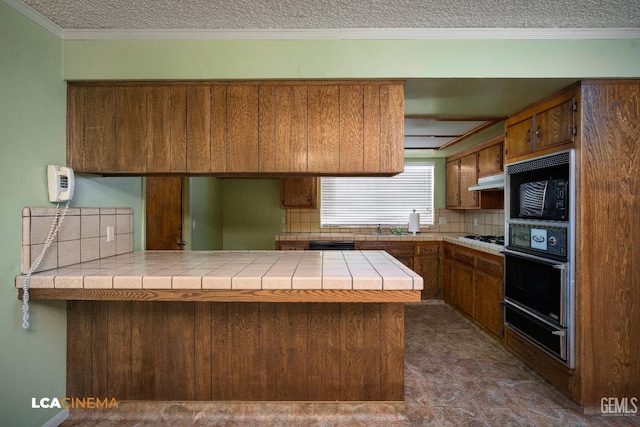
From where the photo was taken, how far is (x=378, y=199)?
15.8ft

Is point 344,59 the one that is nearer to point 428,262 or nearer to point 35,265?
point 35,265

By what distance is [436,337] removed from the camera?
3.16 meters

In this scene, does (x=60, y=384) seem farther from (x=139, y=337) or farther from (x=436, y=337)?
(x=436, y=337)

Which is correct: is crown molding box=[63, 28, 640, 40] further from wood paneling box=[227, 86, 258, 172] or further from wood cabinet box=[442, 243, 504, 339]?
wood cabinet box=[442, 243, 504, 339]

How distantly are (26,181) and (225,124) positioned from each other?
3.53 feet

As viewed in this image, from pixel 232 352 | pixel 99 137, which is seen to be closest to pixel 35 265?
pixel 99 137

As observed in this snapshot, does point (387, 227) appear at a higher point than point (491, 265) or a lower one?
higher

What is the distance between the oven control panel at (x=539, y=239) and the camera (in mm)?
2102

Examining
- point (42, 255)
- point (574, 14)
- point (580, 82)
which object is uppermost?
point (574, 14)

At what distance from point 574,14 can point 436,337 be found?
2720mm

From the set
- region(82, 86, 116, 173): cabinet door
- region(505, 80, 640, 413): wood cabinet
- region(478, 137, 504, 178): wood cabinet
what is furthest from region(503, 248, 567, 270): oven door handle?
region(82, 86, 116, 173): cabinet door

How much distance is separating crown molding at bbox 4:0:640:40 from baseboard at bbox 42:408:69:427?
7.34 feet

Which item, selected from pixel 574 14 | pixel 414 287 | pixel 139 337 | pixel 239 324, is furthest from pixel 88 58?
pixel 574 14

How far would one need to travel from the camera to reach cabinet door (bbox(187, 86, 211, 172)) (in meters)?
1.98
